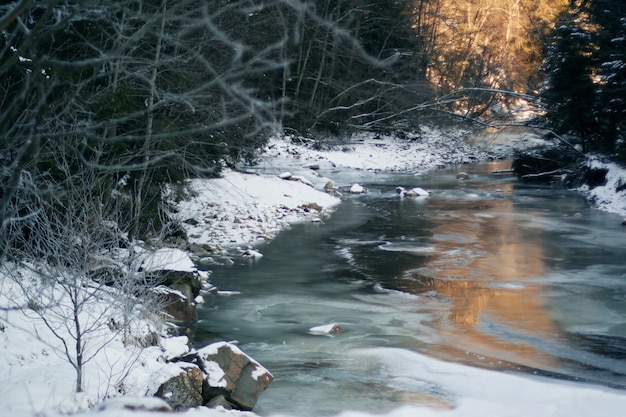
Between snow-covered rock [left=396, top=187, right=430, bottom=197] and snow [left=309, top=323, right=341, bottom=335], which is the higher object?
snow-covered rock [left=396, top=187, right=430, bottom=197]

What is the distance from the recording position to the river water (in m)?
9.22

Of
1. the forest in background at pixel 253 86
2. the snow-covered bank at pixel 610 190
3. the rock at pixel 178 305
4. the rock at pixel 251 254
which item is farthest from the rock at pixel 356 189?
the rock at pixel 178 305

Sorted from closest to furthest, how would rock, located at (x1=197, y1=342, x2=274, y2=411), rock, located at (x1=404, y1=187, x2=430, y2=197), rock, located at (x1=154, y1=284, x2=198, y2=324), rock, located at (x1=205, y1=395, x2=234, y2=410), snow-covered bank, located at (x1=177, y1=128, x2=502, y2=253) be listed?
rock, located at (x1=205, y1=395, x2=234, y2=410)
rock, located at (x1=197, y1=342, x2=274, y2=411)
rock, located at (x1=154, y1=284, x2=198, y2=324)
snow-covered bank, located at (x1=177, y1=128, x2=502, y2=253)
rock, located at (x1=404, y1=187, x2=430, y2=197)

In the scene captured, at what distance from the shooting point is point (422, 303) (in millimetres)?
12641

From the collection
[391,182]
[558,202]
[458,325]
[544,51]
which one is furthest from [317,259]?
[544,51]

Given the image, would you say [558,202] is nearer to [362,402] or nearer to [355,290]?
[355,290]

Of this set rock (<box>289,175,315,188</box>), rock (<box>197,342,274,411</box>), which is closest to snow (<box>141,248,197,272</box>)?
rock (<box>197,342,274,411</box>)

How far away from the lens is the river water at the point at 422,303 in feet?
30.2

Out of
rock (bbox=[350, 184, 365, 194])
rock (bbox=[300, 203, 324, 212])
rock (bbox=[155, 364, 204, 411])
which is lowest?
rock (bbox=[155, 364, 204, 411])

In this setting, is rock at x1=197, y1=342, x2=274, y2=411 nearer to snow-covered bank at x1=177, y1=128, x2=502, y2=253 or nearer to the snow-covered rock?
snow-covered bank at x1=177, y1=128, x2=502, y2=253

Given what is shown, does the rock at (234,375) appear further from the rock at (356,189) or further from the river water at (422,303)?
the rock at (356,189)

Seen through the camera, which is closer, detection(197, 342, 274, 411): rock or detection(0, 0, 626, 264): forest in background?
detection(197, 342, 274, 411): rock

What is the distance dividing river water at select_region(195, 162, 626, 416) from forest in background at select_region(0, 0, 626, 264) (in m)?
2.15

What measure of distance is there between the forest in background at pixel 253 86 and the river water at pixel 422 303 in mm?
2152
